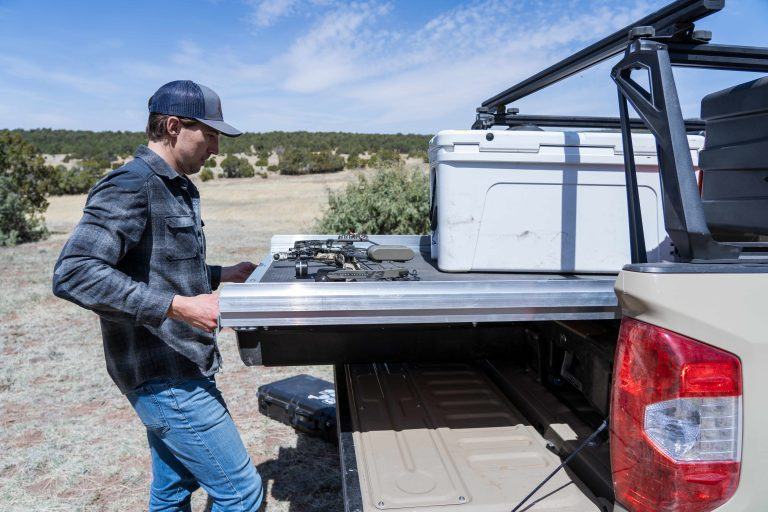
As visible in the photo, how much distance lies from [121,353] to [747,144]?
246cm

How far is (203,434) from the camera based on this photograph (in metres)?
2.15

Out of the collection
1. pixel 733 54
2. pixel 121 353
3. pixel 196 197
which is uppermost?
pixel 733 54

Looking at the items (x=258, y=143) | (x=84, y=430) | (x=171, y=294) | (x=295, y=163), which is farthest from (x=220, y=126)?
(x=258, y=143)

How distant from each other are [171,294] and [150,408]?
0.47 meters

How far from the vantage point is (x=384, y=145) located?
2237 inches

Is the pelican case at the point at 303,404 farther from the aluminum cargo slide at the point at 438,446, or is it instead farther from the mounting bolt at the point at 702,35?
the mounting bolt at the point at 702,35

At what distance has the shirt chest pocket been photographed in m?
2.10

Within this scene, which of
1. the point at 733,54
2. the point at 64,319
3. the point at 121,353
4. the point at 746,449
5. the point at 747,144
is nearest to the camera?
the point at 746,449

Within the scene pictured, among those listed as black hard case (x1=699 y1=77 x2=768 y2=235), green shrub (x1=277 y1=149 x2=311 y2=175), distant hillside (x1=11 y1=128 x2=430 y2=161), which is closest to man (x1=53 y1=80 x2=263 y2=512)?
black hard case (x1=699 y1=77 x2=768 y2=235)

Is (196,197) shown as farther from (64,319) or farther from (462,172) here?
(64,319)

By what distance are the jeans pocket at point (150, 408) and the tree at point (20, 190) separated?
596 inches

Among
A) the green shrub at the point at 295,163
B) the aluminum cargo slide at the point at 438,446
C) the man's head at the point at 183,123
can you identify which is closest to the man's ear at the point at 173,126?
the man's head at the point at 183,123

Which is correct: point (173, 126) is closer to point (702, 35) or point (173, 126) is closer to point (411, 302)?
point (411, 302)

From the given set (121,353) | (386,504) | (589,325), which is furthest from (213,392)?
(589,325)
